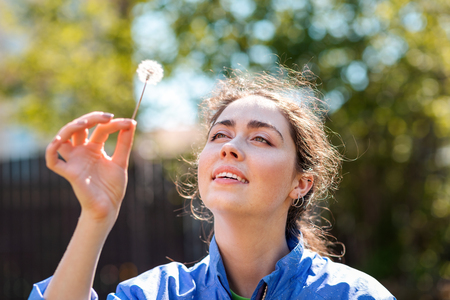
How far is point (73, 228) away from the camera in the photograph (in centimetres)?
662

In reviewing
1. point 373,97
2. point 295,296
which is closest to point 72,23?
point 373,97

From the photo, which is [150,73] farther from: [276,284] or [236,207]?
[276,284]

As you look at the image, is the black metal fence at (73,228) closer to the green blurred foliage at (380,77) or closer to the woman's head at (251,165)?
the green blurred foliage at (380,77)

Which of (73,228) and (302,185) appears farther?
(73,228)

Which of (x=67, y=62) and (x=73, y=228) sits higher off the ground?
(x=67, y=62)

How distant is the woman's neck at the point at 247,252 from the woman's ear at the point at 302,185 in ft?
0.68

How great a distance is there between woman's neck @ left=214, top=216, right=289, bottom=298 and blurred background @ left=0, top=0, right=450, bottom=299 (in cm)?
256

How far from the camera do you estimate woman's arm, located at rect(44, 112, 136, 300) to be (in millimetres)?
1501

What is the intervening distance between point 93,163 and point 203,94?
9.74ft

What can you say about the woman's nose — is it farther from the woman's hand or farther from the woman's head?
the woman's hand

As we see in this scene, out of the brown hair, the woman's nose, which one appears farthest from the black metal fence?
the woman's nose

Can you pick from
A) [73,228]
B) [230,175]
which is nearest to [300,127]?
[230,175]

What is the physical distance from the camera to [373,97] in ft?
17.1

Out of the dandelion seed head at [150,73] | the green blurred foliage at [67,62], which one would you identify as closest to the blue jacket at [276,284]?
the dandelion seed head at [150,73]
